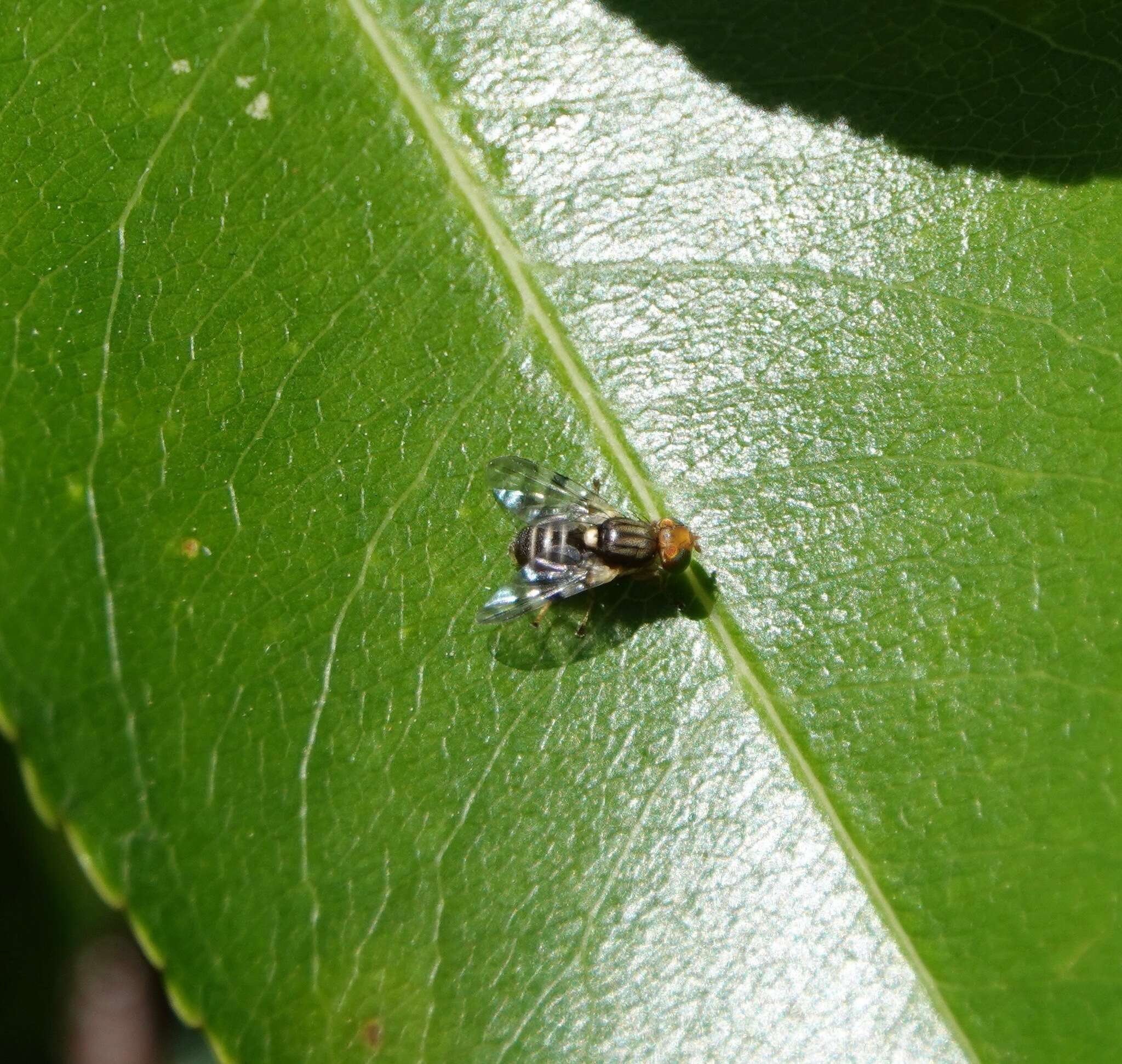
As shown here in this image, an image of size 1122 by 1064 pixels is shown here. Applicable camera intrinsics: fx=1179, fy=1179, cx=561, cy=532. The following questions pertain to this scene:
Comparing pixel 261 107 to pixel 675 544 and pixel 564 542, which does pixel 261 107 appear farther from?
pixel 675 544

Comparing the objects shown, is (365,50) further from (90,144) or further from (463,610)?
(463,610)

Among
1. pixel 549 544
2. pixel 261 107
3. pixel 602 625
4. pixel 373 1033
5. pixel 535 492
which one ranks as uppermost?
pixel 261 107

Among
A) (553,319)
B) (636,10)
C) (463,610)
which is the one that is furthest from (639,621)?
(636,10)

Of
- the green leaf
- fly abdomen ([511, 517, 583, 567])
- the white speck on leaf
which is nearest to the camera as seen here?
the green leaf

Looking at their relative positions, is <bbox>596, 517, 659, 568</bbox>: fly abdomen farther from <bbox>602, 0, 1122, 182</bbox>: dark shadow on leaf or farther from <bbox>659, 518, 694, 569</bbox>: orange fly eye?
<bbox>602, 0, 1122, 182</bbox>: dark shadow on leaf

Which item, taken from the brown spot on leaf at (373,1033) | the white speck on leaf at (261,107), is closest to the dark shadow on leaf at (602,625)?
the brown spot on leaf at (373,1033)

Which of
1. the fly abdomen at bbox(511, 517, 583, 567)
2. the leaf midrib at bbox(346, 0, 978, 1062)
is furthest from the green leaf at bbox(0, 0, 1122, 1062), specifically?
the fly abdomen at bbox(511, 517, 583, 567)

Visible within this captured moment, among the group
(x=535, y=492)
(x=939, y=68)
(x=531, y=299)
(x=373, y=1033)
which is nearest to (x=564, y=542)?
(x=535, y=492)
